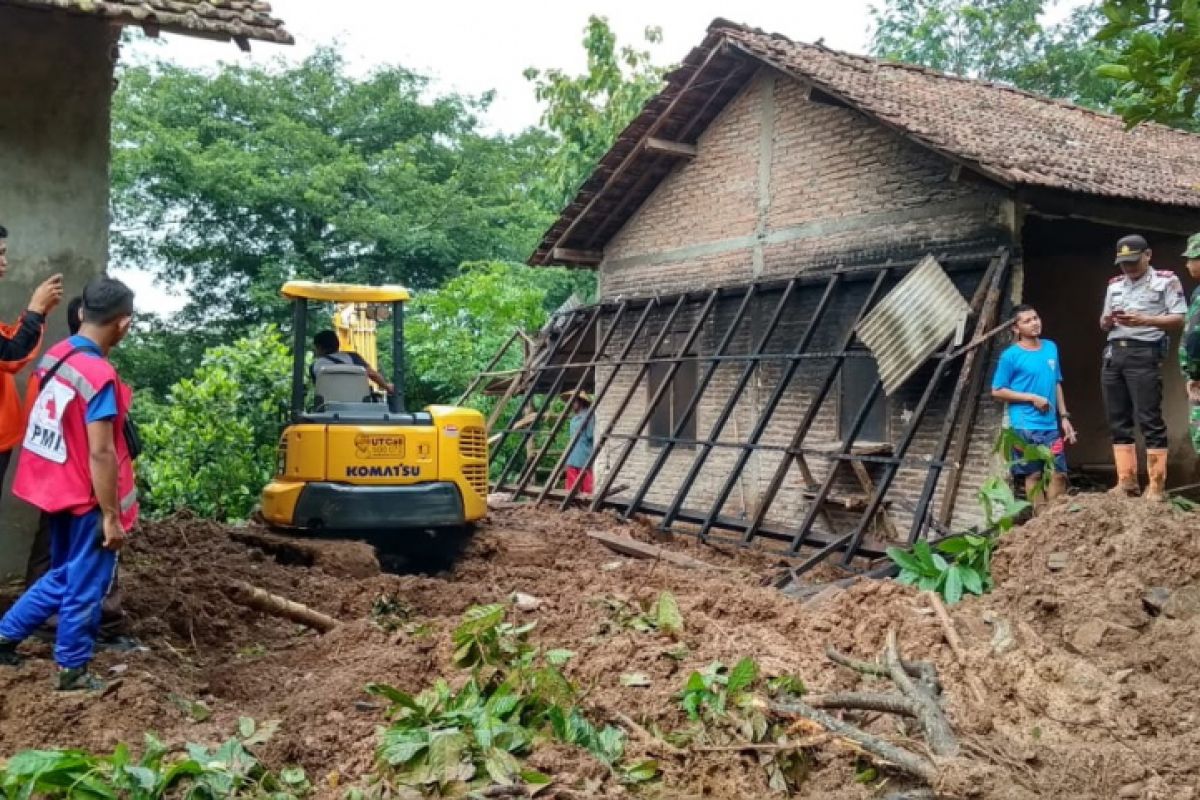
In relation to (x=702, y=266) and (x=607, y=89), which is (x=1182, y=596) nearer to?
(x=702, y=266)

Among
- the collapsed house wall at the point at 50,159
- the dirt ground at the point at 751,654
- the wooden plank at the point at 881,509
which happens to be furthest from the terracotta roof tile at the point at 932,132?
the collapsed house wall at the point at 50,159

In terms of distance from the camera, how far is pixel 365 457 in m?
8.19

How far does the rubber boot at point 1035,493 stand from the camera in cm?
698

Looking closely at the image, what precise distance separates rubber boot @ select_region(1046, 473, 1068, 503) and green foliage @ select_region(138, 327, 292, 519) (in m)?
9.28

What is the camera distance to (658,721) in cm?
438

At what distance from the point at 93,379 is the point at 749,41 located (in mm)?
9223

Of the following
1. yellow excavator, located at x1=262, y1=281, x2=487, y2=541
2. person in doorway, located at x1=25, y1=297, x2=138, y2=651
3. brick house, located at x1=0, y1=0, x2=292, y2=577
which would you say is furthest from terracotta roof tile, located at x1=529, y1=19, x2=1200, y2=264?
person in doorway, located at x1=25, y1=297, x2=138, y2=651

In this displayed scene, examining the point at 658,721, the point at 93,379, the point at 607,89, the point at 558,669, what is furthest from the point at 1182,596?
the point at 607,89

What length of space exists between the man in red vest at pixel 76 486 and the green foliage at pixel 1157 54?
4.53 meters

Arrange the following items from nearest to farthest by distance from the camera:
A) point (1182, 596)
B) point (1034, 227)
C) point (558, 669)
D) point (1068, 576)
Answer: point (558, 669)
point (1182, 596)
point (1068, 576)
point (1034, 227)

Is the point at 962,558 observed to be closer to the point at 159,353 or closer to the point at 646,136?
the point at 646,136

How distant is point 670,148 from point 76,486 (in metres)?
10.0

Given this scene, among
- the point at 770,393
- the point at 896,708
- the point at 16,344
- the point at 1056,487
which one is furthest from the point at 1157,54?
the point at 770,393

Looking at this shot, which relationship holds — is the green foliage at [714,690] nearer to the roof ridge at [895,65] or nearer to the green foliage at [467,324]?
the roof ridge at [895,65]
